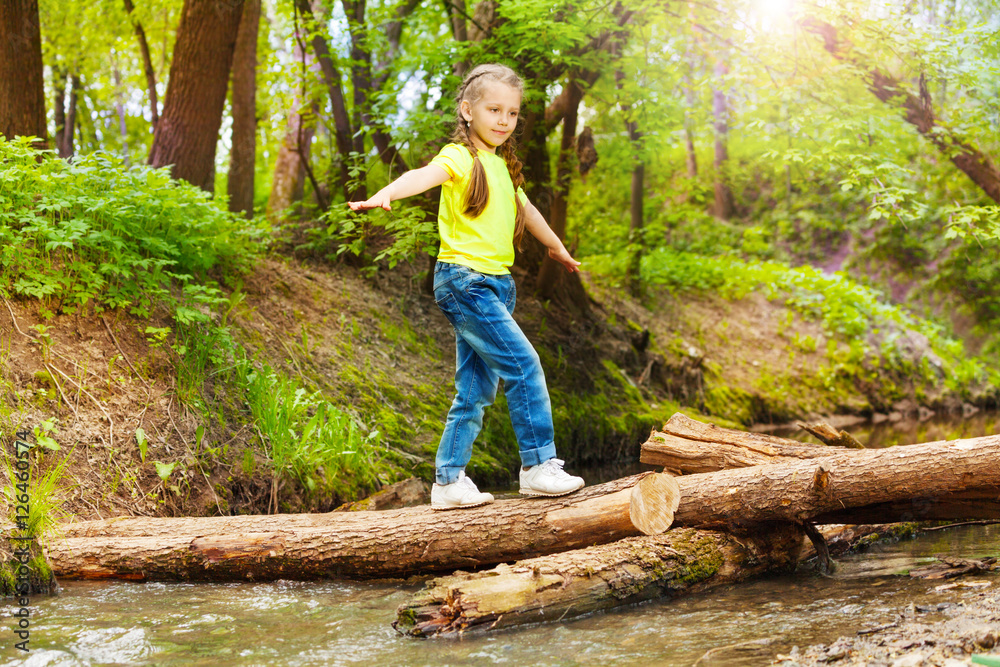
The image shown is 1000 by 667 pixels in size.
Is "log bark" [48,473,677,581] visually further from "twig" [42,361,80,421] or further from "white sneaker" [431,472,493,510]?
"twig" [42,361,80,421]

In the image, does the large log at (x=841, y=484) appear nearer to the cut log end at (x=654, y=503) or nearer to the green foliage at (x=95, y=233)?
the cut log end at (x=654, y=503)

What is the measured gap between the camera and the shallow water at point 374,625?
3049 millimetres

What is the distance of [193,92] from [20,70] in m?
1.63

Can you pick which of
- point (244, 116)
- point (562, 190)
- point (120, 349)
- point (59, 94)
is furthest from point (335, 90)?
A: point (59, 94)

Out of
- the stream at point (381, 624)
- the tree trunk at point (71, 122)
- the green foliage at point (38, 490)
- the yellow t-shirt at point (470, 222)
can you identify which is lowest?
the stream at point (381, 624)

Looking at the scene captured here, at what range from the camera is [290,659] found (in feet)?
9.96

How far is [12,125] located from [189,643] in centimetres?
560

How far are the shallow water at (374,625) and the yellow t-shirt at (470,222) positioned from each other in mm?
1789

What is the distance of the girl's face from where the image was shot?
392 centimetres

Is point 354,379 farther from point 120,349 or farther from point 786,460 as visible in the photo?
point 786,460

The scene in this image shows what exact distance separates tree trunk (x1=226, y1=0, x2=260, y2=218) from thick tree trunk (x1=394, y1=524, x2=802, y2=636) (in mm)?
7098

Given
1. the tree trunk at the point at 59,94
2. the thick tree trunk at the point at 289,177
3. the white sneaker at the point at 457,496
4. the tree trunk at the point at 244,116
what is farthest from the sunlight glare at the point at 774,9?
the tree trunk at the point at 59,94

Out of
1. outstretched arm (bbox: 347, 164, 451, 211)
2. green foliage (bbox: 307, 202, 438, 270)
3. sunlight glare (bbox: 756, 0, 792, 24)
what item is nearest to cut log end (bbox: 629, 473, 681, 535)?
outstretched arm (bbox: 347, 164, 451, 211)

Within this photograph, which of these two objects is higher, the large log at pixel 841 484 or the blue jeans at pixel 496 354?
the blue jeans at pixel 496 354
